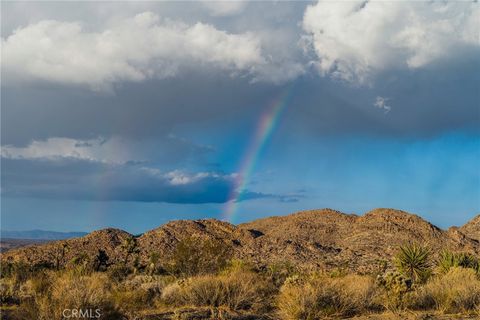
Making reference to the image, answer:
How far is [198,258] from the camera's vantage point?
30.6 m

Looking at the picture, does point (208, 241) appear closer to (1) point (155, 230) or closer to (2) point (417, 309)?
(2) point (417, 309)

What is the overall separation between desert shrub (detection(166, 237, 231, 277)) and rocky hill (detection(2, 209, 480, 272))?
1222 inches

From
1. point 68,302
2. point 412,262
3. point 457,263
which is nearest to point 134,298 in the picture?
Answer: point 68,302

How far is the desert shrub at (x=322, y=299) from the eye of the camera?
17812 millimetres

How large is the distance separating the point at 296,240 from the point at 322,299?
208 feet

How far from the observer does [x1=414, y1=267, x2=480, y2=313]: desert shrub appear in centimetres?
2020

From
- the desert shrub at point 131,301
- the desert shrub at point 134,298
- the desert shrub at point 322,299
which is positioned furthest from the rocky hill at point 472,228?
the desert shrub at point 131,301

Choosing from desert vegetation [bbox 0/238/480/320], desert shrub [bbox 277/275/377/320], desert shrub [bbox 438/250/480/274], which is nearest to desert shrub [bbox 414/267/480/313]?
desert vegetation [bbox 0/238/480/320]

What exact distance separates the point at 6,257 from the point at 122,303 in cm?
6114

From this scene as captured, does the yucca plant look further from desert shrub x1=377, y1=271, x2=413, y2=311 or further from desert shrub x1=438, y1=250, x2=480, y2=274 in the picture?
desert shrub x1=377, y1=271, x2=413, y2=311

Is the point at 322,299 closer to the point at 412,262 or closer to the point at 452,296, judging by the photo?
the point at 452,296

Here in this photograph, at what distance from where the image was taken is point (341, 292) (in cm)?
1916

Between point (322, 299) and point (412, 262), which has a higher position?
point (412, 262)

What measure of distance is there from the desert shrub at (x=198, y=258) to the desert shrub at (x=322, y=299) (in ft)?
36.2
